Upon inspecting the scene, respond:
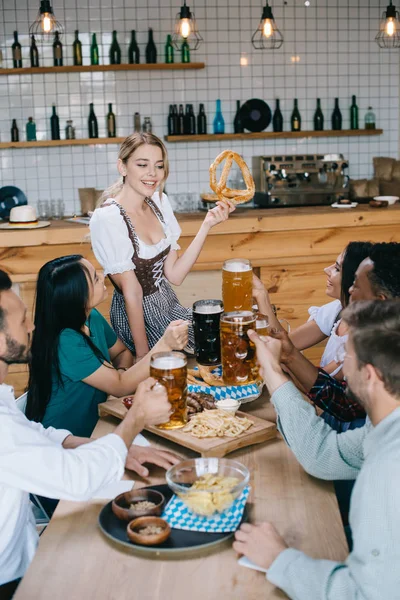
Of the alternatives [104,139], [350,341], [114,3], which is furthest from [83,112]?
[350,341]

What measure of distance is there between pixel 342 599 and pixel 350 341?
463 millimetres

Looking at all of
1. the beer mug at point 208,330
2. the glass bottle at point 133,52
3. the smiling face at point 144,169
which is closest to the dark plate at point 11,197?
the glass bottle at point 133,52

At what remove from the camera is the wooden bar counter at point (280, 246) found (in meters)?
4.66

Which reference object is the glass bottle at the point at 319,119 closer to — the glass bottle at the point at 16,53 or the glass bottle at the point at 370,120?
the glass bottle at the point at 370,120

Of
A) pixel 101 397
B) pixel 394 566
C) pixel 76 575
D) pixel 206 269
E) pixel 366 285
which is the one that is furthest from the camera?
pixel 206 269

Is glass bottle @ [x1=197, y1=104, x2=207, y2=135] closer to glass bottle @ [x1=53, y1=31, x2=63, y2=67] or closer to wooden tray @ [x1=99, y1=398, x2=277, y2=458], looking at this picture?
glass bottle @ [x1=53, y1=31, x2=63, y2=67]

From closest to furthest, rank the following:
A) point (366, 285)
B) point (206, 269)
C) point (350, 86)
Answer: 1. point (366, 285)
2. point (206, 269)
3. point (350, 86)

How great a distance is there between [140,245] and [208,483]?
6.26 feet

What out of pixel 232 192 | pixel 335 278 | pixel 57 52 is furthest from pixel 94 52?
pixel 335 278

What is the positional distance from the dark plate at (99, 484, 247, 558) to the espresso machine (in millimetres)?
4466

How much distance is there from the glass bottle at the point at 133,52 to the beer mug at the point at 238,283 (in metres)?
3.91

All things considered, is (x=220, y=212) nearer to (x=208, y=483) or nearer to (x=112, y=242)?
(x=112, y=242)

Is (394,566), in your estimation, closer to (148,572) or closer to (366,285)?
(148,572)

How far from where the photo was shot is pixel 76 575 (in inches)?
50.8
